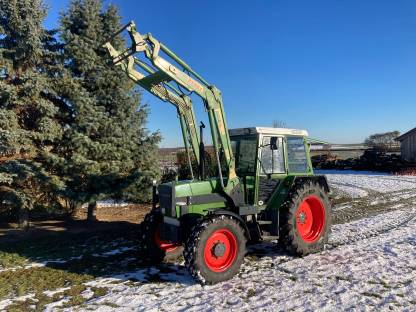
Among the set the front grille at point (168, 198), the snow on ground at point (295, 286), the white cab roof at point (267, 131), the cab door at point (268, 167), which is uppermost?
the white cab roof at point (267, 131)

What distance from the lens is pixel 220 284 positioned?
594cm

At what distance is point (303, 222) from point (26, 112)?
7.81 meters

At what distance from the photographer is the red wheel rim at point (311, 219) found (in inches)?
304

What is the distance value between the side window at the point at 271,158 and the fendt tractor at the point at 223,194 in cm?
2

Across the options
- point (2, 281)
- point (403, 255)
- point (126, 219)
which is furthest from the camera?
point (126, 219)

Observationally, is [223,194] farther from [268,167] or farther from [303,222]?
[303,222]

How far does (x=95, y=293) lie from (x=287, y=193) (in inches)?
146

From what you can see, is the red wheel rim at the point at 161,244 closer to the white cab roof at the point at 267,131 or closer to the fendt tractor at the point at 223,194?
the fendt tractor at the point at 223,194

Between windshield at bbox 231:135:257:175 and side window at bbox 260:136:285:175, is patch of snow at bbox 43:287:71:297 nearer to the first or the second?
windshield at bbox 231:135:257:175

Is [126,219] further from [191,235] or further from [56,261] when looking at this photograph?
[191,235]

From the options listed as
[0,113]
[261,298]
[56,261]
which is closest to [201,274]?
[261,298]

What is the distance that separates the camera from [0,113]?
377 inches

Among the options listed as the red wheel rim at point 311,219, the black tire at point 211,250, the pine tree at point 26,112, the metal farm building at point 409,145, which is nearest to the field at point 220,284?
the black tire at point 211,250

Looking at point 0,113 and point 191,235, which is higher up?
point 0,113
